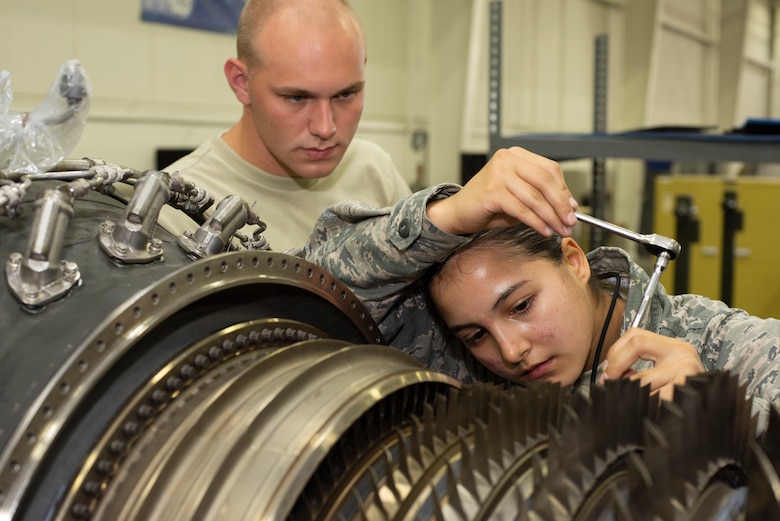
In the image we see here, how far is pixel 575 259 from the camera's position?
1020mm

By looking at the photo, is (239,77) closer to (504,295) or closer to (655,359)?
(504,295)

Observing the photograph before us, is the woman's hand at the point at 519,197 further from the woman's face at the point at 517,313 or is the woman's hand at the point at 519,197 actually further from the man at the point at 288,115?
the man at the point at 288,115

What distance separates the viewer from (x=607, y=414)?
50 centimetres

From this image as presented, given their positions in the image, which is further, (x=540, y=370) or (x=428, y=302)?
(x=428, y=302)

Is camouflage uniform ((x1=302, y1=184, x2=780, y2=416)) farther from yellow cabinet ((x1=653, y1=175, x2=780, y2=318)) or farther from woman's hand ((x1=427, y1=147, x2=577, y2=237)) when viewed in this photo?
yellow cabinet ((x1=653, y1=175, x2=780, y2=318))

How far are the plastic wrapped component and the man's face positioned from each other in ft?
2.04

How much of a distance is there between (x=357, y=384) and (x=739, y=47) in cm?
644

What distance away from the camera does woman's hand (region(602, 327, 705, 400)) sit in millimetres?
662

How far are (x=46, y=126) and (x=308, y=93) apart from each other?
0.69 m

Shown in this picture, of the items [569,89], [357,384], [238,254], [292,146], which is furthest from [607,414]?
[569,89]

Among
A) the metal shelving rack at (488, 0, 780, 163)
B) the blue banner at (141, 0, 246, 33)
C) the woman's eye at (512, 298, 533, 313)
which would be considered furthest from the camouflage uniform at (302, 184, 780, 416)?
the blue banner at (141, 0, 246, 33)

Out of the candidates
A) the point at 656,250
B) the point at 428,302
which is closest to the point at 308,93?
the point at 428,302

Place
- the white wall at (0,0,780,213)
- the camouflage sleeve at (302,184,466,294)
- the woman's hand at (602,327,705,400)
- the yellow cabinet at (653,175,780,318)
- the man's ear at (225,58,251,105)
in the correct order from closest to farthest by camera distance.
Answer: the woman's hand at (602,327,705,400)
the camouflage sleeve at (302,184,466,294)
the man's ear at (225,58,251,105)
the white wall at (0,0,780,213)
the yellow cabinet at (653,175,780,318)

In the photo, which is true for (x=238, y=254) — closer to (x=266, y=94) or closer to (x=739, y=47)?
(x=266, y=94)
